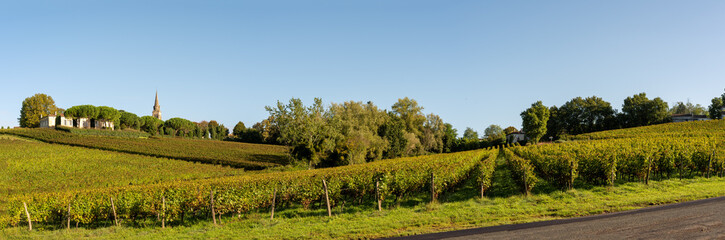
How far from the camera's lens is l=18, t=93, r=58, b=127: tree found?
4264 inches

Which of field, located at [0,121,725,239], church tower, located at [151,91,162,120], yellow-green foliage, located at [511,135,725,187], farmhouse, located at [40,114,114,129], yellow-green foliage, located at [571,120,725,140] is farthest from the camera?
church tower, located at [151,91,162,120]

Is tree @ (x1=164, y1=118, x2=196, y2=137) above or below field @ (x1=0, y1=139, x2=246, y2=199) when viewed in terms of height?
above

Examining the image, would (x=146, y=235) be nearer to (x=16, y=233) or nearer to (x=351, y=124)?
(x=16, y=233)

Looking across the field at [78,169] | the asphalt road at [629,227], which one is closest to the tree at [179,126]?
the field at [78,169]

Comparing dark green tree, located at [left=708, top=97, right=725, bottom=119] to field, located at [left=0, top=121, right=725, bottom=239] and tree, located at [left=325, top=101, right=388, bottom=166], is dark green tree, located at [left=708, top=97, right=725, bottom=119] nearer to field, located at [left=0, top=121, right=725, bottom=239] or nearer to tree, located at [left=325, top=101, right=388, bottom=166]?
tree, located at [left=325, top=101, right=388, bottom=166]

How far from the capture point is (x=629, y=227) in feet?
37.7

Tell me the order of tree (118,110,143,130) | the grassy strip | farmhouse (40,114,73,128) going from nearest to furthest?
the grassy strip
farmhouse (40,114,73,128)
tree (118,110,143,130)

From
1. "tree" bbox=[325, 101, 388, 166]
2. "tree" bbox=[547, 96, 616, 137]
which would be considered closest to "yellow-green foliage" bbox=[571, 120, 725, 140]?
"tree" bbox=[547, 96, 616, 137]

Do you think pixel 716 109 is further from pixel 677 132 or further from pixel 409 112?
pixel 409 112

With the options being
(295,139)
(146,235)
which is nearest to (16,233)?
Result: (146,235)

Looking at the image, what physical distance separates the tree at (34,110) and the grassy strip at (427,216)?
11814 centimetres

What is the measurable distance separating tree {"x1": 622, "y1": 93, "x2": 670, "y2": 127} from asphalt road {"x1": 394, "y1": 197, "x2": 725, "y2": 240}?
291 feet

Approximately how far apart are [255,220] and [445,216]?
8.89 m

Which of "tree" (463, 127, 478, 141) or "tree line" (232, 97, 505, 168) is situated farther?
"tree" (463, 127, 478, 141)
